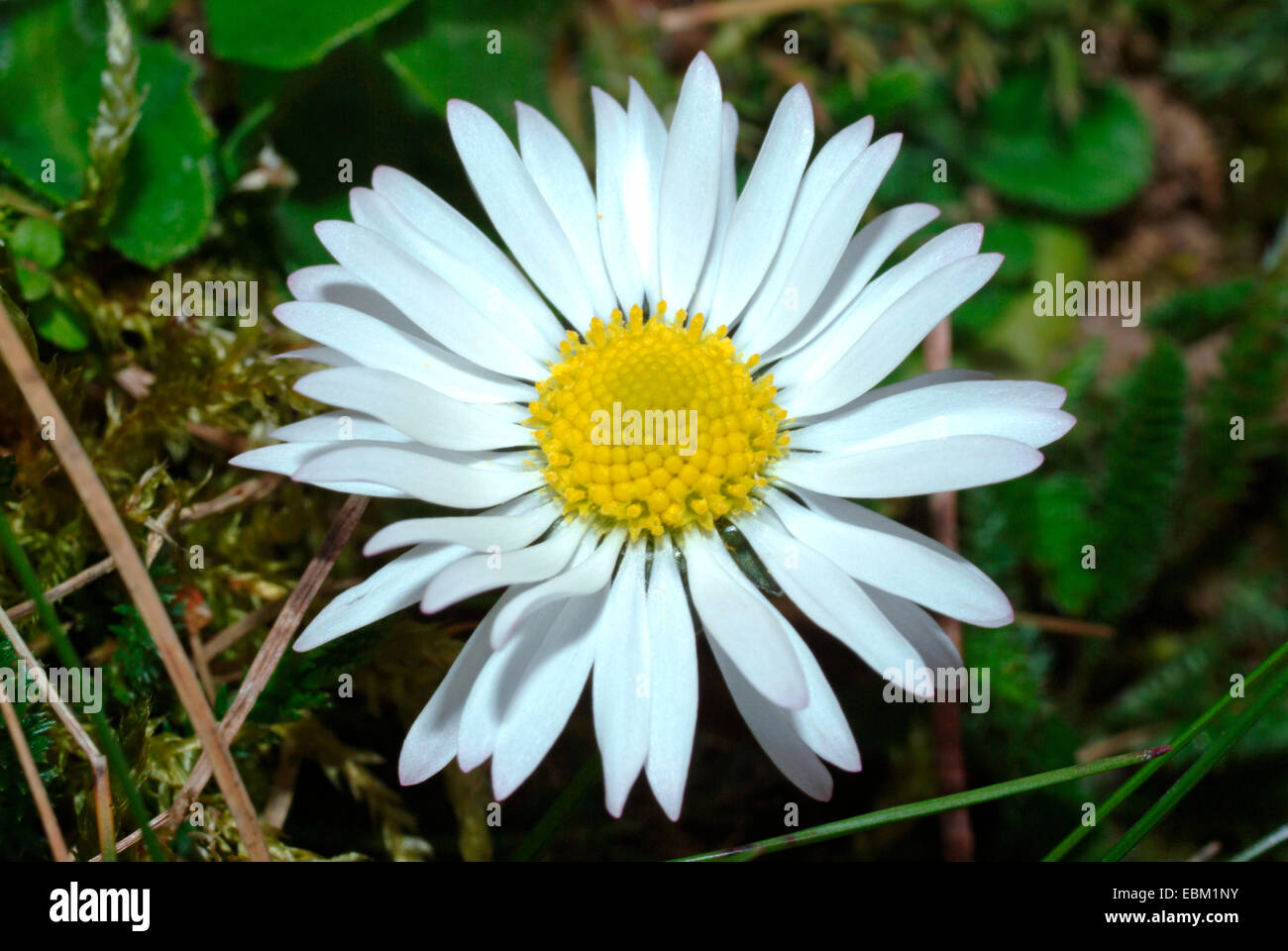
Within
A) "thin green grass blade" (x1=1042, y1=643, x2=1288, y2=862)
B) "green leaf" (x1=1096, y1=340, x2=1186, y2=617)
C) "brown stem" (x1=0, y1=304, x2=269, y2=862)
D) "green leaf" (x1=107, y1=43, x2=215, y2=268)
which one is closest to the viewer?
"brown stem" (x1=0, y1=304, x2=269, y2=862)

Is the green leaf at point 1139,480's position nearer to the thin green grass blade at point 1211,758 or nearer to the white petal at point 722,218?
the thin green grass blade at point 1211,758

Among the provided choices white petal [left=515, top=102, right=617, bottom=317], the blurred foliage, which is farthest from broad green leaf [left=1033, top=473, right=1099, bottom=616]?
white petal [left=515, top=102, right=617, bottom=317]

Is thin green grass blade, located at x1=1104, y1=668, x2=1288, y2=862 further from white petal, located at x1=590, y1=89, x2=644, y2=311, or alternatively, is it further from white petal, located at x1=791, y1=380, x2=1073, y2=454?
white petal, located at x1=590, y1=89, x2=644, y2=311

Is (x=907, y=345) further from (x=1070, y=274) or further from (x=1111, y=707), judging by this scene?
(x=1070, y=274)

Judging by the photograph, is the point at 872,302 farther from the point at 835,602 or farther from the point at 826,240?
the point at 835,602

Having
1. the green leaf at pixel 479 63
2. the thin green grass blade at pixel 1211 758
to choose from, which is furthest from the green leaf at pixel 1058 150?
the thin green grass blade at pixel 1211 758

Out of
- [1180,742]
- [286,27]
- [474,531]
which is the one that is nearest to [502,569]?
[474,531]

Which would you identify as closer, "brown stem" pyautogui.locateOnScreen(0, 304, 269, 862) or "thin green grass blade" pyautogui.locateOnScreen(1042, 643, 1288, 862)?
"brown stem" pyautogui.locateOnScreen(0, 304, 269, 862)
